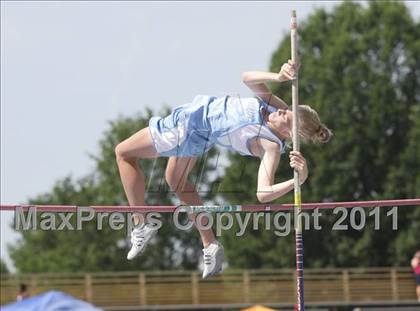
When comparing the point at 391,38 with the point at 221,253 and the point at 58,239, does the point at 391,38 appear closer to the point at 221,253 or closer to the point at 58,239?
the point at 58,239

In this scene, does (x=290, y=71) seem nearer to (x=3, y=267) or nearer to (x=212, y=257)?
Result: (x=212, y=257)

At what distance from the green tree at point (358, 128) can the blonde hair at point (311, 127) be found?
3220 cm

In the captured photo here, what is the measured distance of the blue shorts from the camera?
38.2ft

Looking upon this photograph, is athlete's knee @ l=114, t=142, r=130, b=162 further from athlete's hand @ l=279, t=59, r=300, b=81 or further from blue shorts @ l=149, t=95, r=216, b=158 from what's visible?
athlete's hand @ l=279, t=59, r=300, b=81

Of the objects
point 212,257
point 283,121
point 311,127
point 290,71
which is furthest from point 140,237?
point 290,71

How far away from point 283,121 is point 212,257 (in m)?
1.47

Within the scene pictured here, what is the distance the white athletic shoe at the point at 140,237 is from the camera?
12.1 m

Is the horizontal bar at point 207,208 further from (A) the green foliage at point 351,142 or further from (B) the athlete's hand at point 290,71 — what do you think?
(A) the green foliage at point 351,142

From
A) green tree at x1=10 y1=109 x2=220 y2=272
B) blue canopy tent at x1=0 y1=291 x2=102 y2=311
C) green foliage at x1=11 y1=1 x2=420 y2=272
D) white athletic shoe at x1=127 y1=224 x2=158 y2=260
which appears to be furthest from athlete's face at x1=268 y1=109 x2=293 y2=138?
green tree at x1=10 y1=109 x2=220 y2=272

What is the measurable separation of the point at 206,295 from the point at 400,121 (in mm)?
13953

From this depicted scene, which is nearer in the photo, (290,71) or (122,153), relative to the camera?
(290,71)

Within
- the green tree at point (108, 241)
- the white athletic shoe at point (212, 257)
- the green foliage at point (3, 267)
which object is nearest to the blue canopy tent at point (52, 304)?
the white athletic shoe at point (212, 257)

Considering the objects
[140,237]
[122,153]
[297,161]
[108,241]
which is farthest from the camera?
[108,241]

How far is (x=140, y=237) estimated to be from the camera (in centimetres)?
1210
